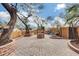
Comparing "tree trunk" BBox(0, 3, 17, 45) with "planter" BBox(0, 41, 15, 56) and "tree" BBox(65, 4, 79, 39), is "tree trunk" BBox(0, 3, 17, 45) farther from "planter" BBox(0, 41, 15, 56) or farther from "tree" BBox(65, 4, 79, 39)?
"tree" BBox(65, 4, 79, 39)

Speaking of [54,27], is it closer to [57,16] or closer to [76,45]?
[57,16]

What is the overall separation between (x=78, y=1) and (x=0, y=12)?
0.87 metres

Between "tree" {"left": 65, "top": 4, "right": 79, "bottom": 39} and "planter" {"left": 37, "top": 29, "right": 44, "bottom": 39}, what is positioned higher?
"tree" {"left": 65, "top": 4, "right": 79, "bottom": 39}

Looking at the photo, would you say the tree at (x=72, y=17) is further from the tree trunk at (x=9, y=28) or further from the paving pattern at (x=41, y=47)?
the tree trunk at (x=9, y=28)

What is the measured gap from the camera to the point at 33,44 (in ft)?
7.14

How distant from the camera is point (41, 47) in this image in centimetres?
215

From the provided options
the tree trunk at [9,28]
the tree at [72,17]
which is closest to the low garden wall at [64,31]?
the tree at [72,17]

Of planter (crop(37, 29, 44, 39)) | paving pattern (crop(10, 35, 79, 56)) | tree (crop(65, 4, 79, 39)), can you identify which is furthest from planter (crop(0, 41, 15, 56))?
tree (crop(65, 4, 79, 39))

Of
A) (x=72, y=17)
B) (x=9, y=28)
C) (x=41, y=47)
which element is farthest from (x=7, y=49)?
(x=72, y=17)

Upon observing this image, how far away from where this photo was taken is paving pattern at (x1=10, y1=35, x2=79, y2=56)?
2139mm

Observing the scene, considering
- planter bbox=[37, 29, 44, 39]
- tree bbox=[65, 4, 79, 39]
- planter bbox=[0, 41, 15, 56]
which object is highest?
tree bbox=[65, 4, 79, 39]

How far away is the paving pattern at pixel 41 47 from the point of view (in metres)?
2.14

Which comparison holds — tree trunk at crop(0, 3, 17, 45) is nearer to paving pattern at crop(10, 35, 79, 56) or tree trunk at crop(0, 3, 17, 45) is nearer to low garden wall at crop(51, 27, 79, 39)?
paving pattern at crop(10, 35, 79, 56)

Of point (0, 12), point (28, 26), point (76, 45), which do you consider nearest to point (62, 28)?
point (76, 45)
